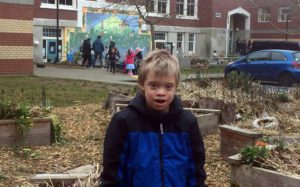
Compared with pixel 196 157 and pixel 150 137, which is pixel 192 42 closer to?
pixel 196 157

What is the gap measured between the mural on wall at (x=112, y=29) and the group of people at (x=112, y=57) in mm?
4754

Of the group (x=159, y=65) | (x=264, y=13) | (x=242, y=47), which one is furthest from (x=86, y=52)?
(x=159, y=65)

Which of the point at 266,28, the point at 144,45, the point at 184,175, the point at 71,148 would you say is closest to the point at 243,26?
the point at 266,28

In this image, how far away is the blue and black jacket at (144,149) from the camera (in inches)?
119

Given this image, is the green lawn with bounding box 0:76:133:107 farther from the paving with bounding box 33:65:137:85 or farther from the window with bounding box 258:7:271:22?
the window with bounding box 258:7:271:22

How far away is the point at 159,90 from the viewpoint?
2.99 meters

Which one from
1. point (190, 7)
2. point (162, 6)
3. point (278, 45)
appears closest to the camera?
point (278, 45)

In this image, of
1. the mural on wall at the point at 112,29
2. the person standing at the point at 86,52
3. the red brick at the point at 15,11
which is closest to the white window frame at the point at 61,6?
the mural on wall at the point at 112,29

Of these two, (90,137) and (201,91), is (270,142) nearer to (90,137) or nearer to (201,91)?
(90,137)

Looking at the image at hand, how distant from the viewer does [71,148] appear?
750 centimetres

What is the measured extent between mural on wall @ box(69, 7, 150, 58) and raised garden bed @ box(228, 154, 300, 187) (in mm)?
30421

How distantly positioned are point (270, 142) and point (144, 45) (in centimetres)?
3497

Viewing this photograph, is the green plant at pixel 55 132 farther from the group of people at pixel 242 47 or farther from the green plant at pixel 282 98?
the group of people at pixel 242 47

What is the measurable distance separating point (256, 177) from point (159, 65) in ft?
8.22
